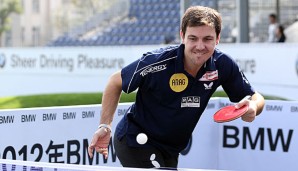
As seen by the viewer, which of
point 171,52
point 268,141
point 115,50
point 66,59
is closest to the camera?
point 171,52

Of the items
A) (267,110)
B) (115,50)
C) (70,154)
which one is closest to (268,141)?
(267,110)

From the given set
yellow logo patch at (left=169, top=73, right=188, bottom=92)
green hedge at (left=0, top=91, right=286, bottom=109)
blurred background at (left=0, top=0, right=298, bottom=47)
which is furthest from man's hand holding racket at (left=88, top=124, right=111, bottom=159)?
blurred background at (left=0, top=0, right=298, bottom=47)

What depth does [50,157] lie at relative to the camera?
20.8 feet

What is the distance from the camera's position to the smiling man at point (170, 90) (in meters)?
3.79

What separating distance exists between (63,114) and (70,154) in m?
0.39

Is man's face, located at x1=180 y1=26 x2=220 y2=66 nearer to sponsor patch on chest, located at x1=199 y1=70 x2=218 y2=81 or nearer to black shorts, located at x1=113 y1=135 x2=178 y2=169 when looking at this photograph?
sponsor patch on chest, located at x1=199 y1=70 x2=218 y2=81

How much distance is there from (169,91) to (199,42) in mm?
375

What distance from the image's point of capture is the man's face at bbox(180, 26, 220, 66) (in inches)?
147

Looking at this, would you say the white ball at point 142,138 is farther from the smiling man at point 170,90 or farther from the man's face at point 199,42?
the man's face at point 199,42

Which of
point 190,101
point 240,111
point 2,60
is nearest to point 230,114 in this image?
point 240,111

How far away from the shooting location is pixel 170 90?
3.96 m

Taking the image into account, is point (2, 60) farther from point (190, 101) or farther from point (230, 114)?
point (230, 114)

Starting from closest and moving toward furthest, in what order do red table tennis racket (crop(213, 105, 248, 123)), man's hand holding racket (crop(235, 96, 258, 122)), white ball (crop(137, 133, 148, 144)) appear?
red table tennis racket (crop(213, 105, 248, 123)), man's hand holding racket (crop(235, 96, 258, 122)), white ball (crop(137, 133, 148, 144))

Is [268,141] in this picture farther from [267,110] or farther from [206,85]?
[206,85]
